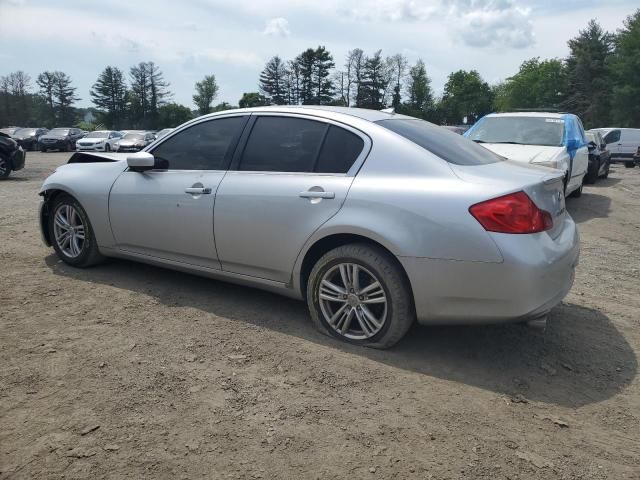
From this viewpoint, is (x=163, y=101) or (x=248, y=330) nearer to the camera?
(x=248, y=330)

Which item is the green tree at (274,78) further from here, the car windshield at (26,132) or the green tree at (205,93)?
the car windshield at (26,132)

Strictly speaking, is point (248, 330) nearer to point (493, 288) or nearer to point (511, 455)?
point (493, 288)

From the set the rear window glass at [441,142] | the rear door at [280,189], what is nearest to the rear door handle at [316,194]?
the rear door at [280,189]

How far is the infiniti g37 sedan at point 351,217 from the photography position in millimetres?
3086

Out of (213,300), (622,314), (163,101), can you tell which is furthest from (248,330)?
(163,101)

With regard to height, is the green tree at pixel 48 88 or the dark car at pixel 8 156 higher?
the green tree at pixel 48 88

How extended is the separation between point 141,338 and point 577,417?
2713mm

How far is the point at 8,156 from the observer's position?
587 inches

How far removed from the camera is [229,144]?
4.21 meters

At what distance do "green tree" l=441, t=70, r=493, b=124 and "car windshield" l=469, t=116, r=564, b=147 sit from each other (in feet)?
299

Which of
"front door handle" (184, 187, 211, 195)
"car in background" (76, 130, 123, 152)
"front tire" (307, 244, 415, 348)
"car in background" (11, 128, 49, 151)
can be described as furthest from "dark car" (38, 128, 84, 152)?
"front tire" (307, 244, 415, 348)

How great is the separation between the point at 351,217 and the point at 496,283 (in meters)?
0.97

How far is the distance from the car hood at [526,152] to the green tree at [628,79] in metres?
55.7

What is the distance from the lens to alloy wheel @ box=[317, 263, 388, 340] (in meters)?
3.42
